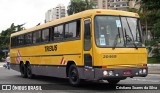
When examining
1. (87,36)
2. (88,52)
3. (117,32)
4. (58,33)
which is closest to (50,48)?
(58,33)

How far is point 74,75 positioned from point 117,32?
2829 mm

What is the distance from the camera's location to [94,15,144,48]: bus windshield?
53.1 ft

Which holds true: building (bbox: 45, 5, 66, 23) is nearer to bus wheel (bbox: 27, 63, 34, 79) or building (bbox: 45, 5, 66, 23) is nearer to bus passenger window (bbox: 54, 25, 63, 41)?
bus wheel (bbox: 27, 63, 34, 79)

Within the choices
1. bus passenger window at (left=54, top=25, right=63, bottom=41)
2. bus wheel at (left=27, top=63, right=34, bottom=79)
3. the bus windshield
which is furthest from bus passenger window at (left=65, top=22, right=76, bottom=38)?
bus wheel at (left=27, top=63, right=34, bottom=79)

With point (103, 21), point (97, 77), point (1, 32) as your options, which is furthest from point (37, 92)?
point (1, 32)

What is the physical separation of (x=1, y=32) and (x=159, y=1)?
84.4m

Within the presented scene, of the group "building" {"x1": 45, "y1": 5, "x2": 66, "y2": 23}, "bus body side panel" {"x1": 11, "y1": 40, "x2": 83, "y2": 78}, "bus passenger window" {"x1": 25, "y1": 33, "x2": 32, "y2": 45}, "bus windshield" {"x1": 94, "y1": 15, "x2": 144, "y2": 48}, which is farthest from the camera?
"building" {"x1": 45, "y1": 5, "x2": 66, "y2": 23}

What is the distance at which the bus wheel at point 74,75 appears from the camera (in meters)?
17.6

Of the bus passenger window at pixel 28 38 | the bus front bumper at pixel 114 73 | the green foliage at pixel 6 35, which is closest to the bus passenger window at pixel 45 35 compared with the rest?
the bus passenger window at pixel 28 38

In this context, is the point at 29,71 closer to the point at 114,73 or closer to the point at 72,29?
the point at 72,29

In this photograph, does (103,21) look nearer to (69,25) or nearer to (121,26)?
(121,26)

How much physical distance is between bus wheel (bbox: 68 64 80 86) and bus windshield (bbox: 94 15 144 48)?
2214 millimetres

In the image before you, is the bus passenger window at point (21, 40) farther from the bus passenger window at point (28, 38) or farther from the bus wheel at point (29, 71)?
the bus wheel at point (29, 71)

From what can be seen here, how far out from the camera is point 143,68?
1666cm
